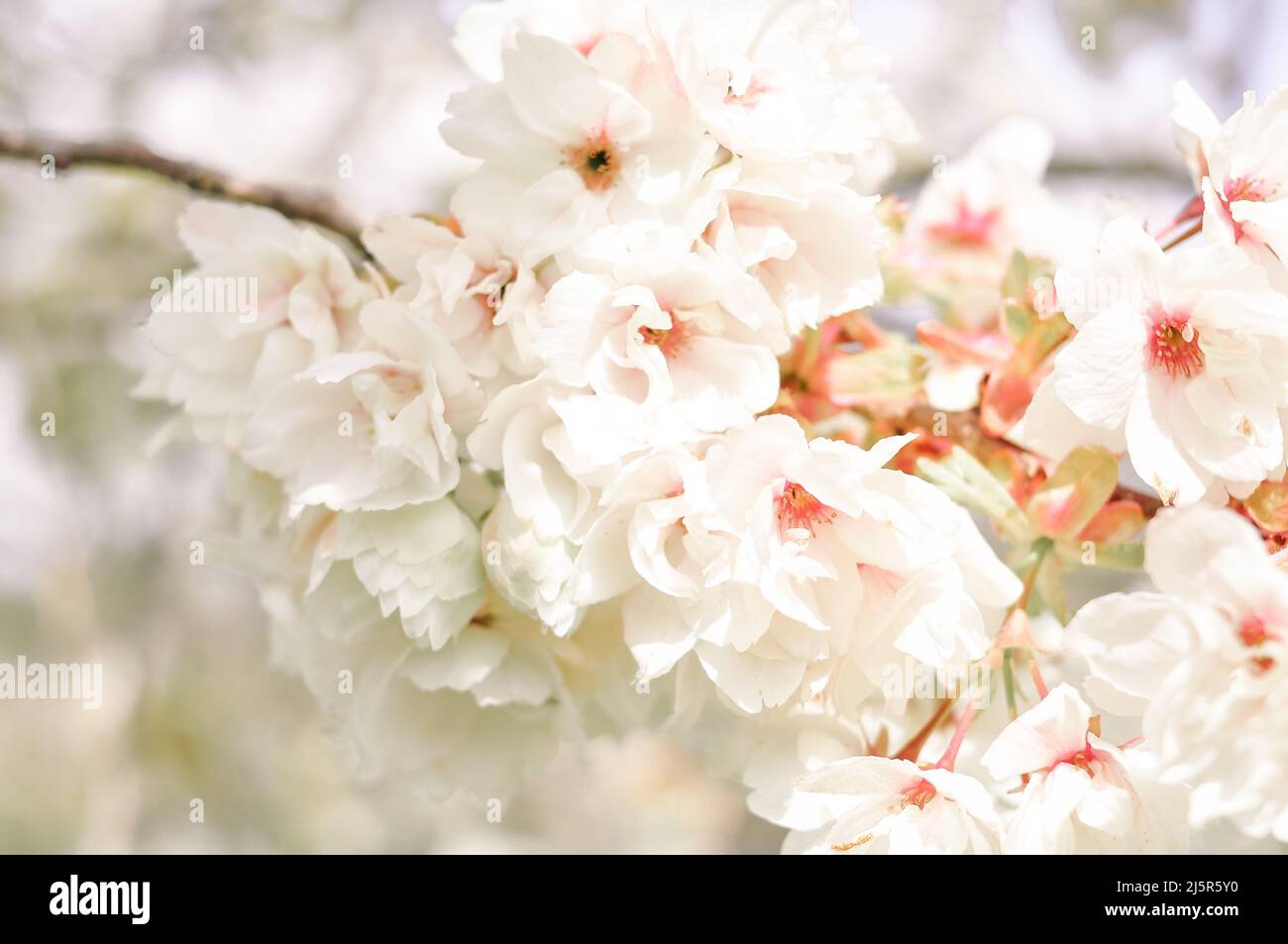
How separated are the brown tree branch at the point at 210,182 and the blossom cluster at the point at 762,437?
0.22ft

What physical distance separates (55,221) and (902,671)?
1.61 metres

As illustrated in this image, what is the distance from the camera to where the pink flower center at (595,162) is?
0.69 m

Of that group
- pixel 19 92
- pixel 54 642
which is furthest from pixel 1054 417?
pixel 54 642

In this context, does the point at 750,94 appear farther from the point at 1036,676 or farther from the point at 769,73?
the point at 1036,676

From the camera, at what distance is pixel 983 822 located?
64 centimetres

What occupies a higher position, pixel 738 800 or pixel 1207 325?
pixel 1207 325

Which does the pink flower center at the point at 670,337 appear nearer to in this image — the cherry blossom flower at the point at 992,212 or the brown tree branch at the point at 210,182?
the brown tree branch at the point at 210,182

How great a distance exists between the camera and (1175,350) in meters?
0.66

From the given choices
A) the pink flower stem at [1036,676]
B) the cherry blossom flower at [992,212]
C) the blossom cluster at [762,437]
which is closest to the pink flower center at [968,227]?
the cherry blossom flower at [992,212]

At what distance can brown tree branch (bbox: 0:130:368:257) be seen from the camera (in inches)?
34.0

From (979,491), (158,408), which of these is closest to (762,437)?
(979,491)

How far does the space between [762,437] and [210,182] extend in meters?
0.48

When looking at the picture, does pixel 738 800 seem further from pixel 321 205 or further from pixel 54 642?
pixel 321 205

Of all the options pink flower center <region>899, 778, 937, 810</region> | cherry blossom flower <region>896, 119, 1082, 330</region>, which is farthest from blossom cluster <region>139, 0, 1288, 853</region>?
cherry blossom flower <region>896, 119, 1082, 330</region>
